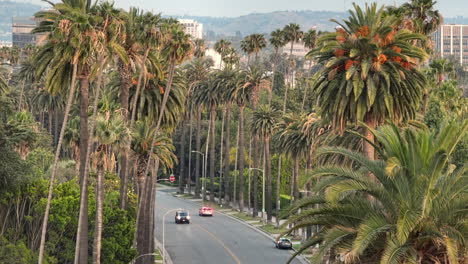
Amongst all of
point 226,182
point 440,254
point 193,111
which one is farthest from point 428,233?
point 193,111

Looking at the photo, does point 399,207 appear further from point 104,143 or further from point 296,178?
point 296,178

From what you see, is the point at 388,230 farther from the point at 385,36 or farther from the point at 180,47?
the point at 180,47

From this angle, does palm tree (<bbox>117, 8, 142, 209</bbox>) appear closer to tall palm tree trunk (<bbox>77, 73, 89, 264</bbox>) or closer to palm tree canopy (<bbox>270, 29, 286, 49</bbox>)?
tall palm tree trunk (<bbox>77, 73, 89, 264</bbox>)

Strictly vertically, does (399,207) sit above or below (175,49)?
below

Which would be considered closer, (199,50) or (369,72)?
(369,72)

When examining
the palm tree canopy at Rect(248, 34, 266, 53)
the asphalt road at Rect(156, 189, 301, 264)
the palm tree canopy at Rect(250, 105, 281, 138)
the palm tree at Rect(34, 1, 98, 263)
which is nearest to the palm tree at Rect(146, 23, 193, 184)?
the asphalt road at Rect(156, 189, 301, 264)

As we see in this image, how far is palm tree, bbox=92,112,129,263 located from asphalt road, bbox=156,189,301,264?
99.8 ft

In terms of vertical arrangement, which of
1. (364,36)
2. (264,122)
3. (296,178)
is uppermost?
(364,36)

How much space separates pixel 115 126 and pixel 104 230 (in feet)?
53.6

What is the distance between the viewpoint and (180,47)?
7794cm

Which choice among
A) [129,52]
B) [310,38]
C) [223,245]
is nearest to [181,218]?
[223,245]

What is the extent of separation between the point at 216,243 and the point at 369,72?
5832 centimetres

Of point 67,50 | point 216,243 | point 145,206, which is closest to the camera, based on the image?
point 67,50

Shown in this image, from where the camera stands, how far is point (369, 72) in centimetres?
4938
